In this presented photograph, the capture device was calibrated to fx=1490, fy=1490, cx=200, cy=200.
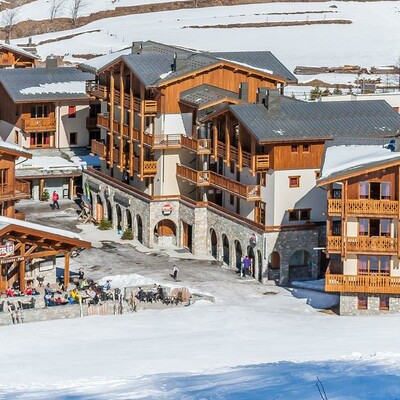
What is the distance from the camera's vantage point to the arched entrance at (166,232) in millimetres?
81562

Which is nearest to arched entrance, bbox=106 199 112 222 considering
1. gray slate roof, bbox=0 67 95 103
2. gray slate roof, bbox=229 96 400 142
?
gray slate roof, bbox=0 67 95 103

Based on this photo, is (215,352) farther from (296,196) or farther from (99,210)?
(99,210)

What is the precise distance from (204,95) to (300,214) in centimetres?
1027

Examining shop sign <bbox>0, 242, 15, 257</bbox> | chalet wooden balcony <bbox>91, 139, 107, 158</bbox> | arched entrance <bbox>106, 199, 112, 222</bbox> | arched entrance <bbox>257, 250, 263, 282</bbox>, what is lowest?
arched entrance <bbox>257, 250, 263, 282</bbox>

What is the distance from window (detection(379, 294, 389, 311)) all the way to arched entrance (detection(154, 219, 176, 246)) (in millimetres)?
18300

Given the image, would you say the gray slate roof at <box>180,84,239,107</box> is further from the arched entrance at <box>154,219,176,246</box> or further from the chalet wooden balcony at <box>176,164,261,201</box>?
the arched entrance at <box>154,219,176,246</box>

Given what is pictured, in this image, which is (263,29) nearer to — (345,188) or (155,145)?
(155,145)

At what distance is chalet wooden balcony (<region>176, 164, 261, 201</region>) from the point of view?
73.6m

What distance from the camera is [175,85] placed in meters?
80.5

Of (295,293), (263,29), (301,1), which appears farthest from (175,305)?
(301,1)

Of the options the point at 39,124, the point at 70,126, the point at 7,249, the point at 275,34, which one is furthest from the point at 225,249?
the point at 275,34

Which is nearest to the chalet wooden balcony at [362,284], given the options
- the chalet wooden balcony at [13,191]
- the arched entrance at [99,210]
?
the chalet wooden balcony at [13,191]

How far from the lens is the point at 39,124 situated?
319ft

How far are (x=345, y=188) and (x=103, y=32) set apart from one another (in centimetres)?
9712
